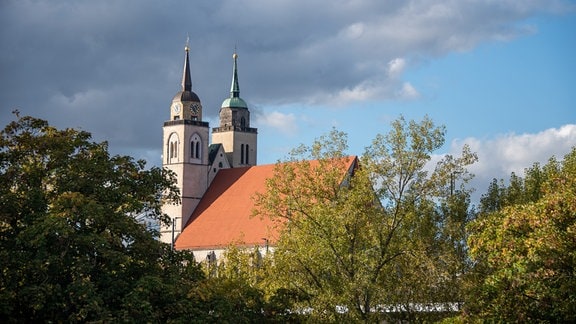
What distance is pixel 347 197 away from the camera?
1663 inches

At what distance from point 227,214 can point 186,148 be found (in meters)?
9.96

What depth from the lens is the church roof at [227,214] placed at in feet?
266

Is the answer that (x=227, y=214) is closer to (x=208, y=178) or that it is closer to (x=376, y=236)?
(x=208, y=178)

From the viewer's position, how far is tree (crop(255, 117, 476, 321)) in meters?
40.4

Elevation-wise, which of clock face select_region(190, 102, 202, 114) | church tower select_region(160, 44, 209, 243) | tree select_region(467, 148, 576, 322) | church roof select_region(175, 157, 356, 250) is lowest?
tree select_region(467, 148, 576, 322)

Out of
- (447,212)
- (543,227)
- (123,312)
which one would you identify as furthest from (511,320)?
(447,212)

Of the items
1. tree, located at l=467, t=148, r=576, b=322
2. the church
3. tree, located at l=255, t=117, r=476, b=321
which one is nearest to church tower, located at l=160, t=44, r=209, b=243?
the church

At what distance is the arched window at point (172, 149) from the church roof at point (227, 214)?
4.68 metres

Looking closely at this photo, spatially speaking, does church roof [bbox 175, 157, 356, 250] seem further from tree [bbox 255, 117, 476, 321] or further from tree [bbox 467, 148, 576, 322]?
tree [bbox 467, 148, 576, 322]

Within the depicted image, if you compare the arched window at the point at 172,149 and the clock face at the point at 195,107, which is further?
the clock face at the point at 195,107

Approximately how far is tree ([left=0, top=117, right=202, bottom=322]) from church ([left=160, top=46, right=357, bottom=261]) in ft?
140

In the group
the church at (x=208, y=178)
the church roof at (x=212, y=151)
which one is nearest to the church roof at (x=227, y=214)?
the church at (x=208, y=178)

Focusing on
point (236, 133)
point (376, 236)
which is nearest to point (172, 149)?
point (236, 133)

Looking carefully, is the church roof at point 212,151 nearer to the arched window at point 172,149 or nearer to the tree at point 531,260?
the arched window at point 172,149
